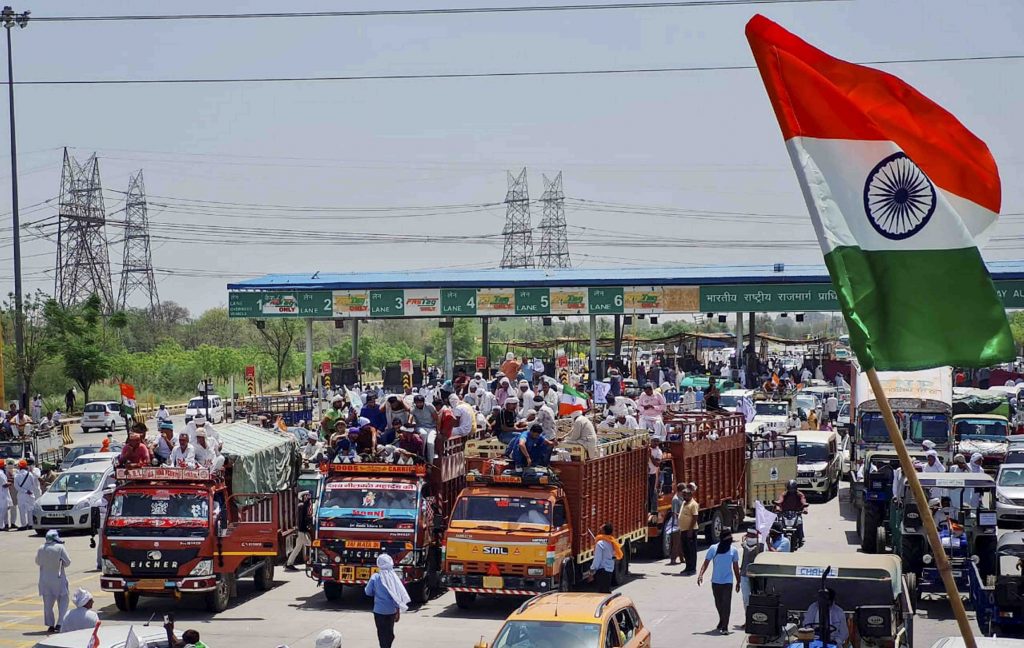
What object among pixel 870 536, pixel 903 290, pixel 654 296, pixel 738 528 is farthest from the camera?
pixel 654 296

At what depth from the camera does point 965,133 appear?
9516 millimetres

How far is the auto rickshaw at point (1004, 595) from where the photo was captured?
17.6 metres

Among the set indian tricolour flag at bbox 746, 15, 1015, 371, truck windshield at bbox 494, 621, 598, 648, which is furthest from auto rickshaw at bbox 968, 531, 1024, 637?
indian tricolour flag at bbox 746, 15, 1015, 371

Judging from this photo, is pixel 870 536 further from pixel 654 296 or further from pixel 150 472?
pixel 654 296

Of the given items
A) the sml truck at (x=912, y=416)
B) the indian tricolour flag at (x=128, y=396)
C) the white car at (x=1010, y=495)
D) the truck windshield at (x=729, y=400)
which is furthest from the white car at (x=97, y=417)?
the white car at (x=1010, y=495)

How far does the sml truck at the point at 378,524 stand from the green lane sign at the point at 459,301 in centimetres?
3713

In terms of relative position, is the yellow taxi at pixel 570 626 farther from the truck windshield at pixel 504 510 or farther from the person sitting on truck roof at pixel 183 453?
the person sitting on truck roof at pixel 183 453

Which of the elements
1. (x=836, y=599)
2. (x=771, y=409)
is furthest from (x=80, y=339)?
(x=836, y=599)

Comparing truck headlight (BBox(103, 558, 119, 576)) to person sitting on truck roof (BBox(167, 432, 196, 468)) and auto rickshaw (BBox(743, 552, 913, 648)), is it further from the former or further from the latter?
auto rickshaw (BBox(743, 552, 913, 648))

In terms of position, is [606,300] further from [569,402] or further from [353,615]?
[353,615]

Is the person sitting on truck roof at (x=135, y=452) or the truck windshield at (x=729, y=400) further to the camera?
the truck windshield at (x=729, y=400)

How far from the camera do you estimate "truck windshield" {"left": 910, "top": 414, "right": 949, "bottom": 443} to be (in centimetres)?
3409

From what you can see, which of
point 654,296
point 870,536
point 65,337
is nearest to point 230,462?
point 870,536

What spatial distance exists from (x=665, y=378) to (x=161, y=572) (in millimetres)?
41293
